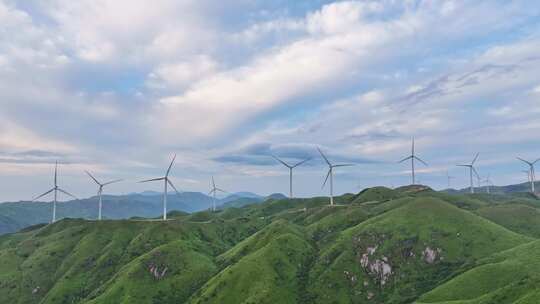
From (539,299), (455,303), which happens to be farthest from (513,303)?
(455,303)

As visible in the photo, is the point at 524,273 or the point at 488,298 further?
the point at 524,273

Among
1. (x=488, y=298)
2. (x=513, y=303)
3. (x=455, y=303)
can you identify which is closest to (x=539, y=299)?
(x=513, y=303)

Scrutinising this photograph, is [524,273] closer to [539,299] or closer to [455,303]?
[455,303]

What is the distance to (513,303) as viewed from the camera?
516ft

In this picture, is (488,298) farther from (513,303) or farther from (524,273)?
(524,273)

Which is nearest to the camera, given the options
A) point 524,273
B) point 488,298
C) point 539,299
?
point 539,299

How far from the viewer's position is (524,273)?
200 meters

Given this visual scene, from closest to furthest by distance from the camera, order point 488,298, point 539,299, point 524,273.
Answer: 1. point 539,299
2. point 488,298
3. point 524,273

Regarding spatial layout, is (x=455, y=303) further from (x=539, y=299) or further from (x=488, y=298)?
(x=539, y=299)

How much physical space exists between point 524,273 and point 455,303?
4096 centimetres

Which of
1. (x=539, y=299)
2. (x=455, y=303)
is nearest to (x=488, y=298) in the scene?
(x=455, y=303)

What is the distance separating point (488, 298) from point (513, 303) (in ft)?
58.4

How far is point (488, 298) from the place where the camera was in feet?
573

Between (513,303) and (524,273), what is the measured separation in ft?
167
